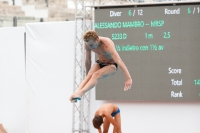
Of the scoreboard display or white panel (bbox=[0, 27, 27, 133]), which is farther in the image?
white panel (bbox=[0, 27, 27, 133])

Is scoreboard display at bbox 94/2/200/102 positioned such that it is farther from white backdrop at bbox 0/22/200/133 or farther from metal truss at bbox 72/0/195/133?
white backdrop at bbox 0/22/200/133

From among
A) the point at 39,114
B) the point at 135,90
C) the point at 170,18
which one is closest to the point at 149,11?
the point at 170,18

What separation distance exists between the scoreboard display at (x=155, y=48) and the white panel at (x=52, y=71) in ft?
3.96

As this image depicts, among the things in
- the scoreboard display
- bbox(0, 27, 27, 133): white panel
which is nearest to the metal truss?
the scoreboard display

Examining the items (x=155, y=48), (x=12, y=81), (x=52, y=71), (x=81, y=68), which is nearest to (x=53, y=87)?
(x=52, y=71)

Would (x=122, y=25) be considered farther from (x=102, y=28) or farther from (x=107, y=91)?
(x=107, y=91)

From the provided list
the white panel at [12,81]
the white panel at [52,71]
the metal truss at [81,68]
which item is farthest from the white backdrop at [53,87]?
the white panel at [12,81]

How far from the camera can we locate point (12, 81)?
17.3m

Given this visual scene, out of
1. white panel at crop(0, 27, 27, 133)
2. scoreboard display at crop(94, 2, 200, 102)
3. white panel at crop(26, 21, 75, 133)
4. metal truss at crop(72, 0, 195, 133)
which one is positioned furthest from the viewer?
white panel at crop(0, 27, 27, 133)

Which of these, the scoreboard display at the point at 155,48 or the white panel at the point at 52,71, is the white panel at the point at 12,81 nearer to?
the white panel at the point at 52,71

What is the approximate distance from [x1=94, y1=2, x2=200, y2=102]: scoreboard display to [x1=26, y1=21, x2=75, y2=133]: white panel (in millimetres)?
1208

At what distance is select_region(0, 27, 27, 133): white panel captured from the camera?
17.1 meters

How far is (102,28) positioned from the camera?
49.2 ft

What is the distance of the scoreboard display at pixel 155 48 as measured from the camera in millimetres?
14664
